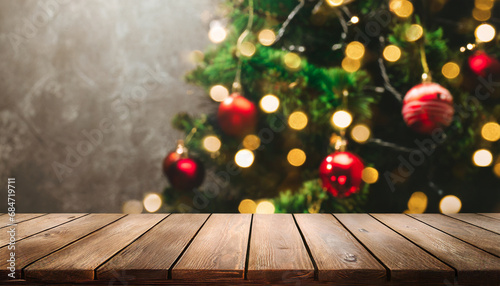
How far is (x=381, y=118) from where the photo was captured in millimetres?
1357

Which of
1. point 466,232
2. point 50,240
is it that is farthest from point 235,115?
point 466,232

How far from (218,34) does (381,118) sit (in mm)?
724

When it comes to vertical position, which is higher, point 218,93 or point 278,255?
point 218,93

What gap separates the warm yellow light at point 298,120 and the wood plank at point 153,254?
51 centimetres

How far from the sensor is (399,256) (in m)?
0.74

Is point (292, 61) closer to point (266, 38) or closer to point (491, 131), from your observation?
point (266, 38)

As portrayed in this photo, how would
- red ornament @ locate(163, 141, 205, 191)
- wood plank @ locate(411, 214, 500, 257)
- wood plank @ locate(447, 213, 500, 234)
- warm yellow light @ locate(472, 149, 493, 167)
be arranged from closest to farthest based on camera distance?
wood plank @ locate(411, 214, 500, 257)
wood plank @ locate(447, 213, 500, 234)
red ornament @ locate(163, 141, 205, 191)
warm yellow light @ locate(472, 149, 493, 167)

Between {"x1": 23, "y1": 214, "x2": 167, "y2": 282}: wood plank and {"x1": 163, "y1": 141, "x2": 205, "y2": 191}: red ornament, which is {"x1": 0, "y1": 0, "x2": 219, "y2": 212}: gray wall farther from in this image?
{"x1": 23, "y1": 214, "x2": 167, "y2": 282}: wood plank

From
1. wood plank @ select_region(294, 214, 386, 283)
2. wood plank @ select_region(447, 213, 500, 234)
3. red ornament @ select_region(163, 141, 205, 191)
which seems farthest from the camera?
red ornament @ select_region(163, 141, 205, 191)

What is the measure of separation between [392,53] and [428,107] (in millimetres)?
332

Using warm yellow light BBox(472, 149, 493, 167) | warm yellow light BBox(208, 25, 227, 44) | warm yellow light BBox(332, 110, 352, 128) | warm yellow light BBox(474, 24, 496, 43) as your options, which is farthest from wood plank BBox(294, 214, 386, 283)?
warm yellow light BBox(474, 24, 496, 43)

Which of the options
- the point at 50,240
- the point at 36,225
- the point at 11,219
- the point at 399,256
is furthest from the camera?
the point at 11,219

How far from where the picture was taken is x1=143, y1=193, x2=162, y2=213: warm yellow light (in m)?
1.39

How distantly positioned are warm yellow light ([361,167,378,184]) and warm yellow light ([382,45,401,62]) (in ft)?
1.41
